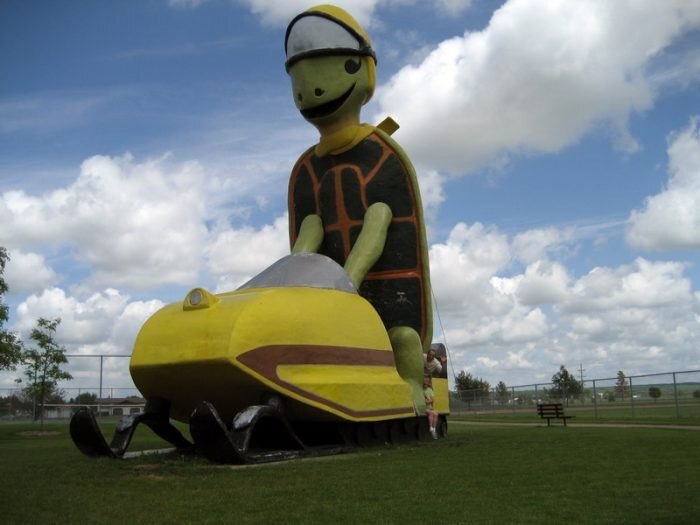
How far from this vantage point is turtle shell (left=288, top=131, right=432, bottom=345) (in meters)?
12.9

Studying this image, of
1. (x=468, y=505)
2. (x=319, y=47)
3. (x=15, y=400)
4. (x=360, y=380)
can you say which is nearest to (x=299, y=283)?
(x=360, y=380)

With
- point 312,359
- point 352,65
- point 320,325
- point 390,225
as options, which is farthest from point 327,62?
point 312,359

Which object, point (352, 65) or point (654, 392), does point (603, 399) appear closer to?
point (654, 392)

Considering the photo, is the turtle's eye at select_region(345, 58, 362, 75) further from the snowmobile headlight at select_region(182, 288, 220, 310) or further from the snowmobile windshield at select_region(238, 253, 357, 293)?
the snowmobile headlight at select_region(182, 288, 220, 310)

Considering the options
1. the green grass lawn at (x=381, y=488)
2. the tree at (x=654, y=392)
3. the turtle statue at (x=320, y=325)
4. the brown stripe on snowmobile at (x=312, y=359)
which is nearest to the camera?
the green grass lawn at (x=381, y=488)

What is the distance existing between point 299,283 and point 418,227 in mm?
3078

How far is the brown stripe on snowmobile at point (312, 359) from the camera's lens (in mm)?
9375

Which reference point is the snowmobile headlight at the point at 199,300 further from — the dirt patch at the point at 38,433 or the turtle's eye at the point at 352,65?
the dirt patch at the point at 38,433

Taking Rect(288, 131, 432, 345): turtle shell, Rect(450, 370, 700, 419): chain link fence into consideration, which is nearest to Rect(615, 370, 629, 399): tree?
Rect(450, 370, 700, 419): chain link fence

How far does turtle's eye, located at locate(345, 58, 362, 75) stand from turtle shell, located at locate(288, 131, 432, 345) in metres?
1.18

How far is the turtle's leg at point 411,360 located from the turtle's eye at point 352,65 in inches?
182

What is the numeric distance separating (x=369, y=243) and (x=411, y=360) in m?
2.07

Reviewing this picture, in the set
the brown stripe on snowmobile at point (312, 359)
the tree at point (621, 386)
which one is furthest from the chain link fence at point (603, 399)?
the brown stripe on snowmobile at point (312, 359)

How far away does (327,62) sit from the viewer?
12781 mm
